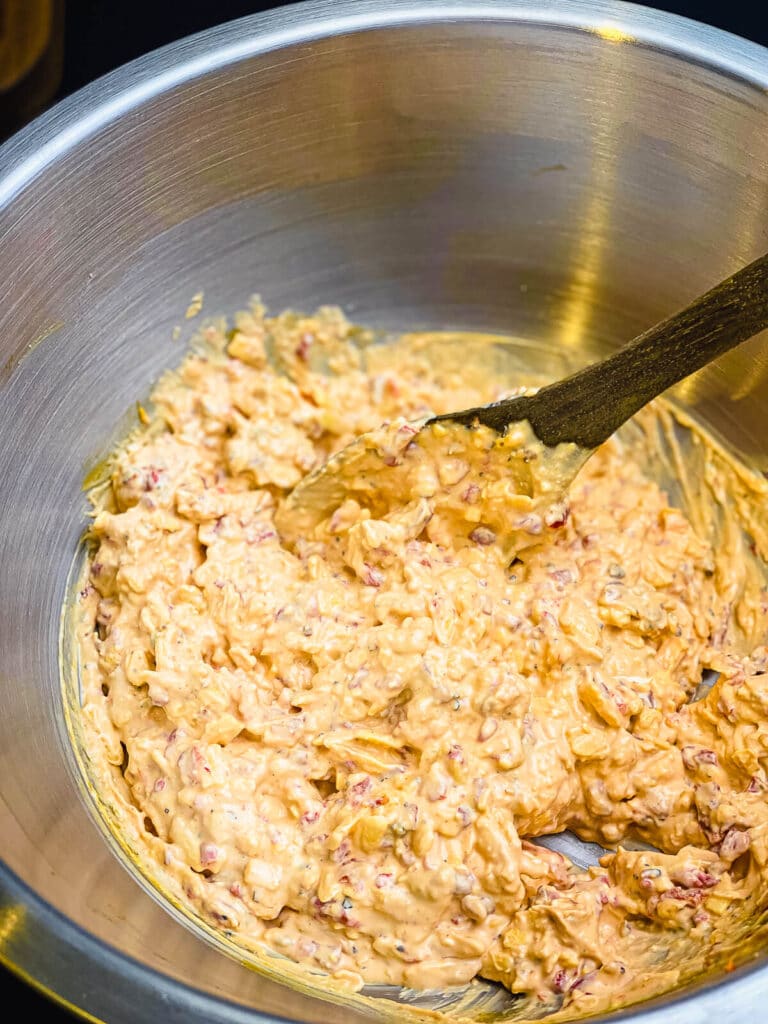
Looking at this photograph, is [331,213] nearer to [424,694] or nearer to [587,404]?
[587,404]

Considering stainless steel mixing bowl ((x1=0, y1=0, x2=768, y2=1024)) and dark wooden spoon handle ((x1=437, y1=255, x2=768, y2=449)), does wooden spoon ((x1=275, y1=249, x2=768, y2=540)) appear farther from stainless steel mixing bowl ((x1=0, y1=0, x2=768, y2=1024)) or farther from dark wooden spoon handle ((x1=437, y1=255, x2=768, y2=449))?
stainless steel mixing bowl ((x1=0, y1=0, x2=768, y2=1024))

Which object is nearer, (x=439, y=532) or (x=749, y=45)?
(x=749, y=45)

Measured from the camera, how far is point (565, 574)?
6.75ft

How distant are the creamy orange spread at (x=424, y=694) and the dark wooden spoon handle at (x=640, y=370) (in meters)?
0.08

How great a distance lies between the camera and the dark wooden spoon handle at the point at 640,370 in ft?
5.32

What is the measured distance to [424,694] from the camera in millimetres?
1797

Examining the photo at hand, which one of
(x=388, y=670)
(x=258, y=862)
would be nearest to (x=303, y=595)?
(x=388, y=670)

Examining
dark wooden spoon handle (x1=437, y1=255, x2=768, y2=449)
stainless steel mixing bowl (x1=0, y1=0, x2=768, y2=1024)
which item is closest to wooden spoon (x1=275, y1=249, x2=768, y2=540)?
dark wooden spoon handle (x1=437, y1=255, x2=768, y2=449)

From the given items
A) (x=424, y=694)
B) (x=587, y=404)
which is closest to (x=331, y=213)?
(x=587, y=404)

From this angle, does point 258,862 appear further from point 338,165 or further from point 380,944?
point 338,165

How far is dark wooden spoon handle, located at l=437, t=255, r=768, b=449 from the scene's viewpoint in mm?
1620

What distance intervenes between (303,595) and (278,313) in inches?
29.5

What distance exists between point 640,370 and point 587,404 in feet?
0.42

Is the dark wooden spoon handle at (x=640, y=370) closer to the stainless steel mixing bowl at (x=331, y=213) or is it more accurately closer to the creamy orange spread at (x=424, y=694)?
the creamy orange spread at (x=424, y=694)
